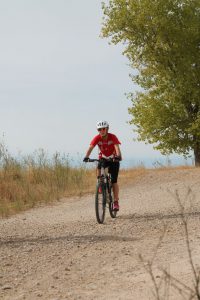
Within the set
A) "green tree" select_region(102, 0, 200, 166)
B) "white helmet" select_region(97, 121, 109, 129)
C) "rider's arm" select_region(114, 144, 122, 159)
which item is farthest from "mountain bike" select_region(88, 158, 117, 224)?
"green tree" select_region(102, 0, 200, 166)

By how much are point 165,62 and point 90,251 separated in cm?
1640

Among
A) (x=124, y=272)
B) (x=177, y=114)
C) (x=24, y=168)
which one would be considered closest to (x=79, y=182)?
(x=24, y=168)

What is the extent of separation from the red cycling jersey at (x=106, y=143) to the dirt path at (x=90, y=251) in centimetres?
143

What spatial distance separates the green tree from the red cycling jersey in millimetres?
11643

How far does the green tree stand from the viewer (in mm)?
22578

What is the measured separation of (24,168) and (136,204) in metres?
6.02

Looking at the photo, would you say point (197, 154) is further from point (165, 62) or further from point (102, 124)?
point (102, 124)

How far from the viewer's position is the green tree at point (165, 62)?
2258 cm

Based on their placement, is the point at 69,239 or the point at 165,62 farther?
the point at 165,62

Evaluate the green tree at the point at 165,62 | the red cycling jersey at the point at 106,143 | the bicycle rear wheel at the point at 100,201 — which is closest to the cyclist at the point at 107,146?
the red cycling jersey at the point at 106,143

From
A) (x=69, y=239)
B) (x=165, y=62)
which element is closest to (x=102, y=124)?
(x=69, y=239)

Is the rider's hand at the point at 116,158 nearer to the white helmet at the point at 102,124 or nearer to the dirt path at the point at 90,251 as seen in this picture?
the white helmet at the point at 102,124

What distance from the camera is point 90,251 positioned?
8.07 meters

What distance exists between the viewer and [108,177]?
440 inches
